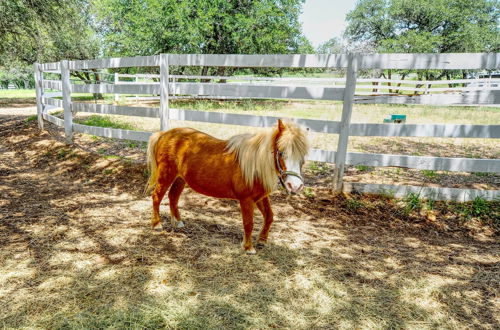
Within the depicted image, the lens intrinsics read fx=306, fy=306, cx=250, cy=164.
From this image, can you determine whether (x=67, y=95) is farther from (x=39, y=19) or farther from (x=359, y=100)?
(x=359, y=100)

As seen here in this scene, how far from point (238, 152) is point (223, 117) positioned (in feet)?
6.86

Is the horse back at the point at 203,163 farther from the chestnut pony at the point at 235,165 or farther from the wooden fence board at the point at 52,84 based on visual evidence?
the wooden fence board at the point at 52,84

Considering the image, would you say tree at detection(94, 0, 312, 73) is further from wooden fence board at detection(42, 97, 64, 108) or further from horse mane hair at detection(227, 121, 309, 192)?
horse mane hair at detection(227, 121, 309, 192)

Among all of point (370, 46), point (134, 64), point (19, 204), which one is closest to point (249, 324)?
point (19, 204)

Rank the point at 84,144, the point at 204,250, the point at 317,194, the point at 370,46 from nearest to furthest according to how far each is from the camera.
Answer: the point at 204,250
the point at 317,194
the point at 84,144
the point at 370,46

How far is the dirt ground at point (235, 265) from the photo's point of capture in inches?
90.6

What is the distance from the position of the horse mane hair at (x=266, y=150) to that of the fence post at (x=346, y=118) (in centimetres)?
199

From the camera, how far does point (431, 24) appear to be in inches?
1160

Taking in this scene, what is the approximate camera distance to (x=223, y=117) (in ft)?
16.6

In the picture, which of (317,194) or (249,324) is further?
(317,194)

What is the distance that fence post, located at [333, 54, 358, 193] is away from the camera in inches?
172

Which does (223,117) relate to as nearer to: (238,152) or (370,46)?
(238,152)

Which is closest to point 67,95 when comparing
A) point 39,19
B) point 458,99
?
point 39,19

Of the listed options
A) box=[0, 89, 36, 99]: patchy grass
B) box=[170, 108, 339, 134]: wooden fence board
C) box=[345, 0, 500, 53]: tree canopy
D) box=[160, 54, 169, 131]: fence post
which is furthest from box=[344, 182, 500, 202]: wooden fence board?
box=[0, 89, 36, 99]: patchy grass
